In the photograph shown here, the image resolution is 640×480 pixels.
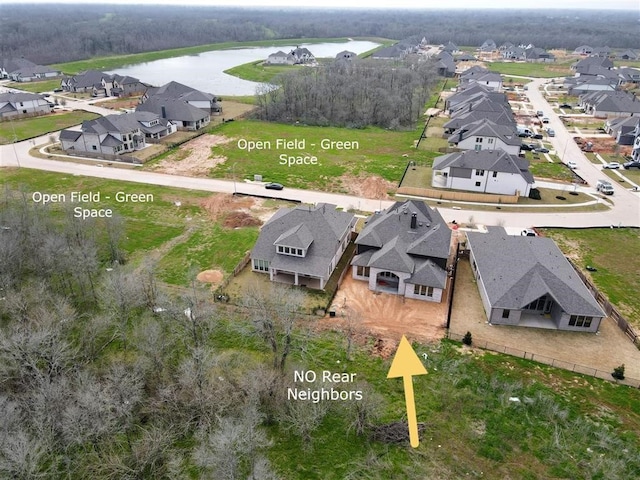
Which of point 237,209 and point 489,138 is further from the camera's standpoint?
point 489,138

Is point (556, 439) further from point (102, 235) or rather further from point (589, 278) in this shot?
point (102, 235)

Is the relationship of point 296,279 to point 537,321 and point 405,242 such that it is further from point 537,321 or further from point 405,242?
point 537,321

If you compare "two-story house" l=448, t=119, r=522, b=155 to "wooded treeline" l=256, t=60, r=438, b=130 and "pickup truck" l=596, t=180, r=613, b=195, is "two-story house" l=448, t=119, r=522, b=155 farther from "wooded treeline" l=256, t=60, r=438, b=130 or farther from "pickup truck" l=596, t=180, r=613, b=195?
"wooded treeline" l=256, t=60, r=438, b=130

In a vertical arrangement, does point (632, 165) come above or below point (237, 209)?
above

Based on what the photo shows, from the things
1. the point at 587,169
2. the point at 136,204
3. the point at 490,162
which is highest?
the point at 490,162

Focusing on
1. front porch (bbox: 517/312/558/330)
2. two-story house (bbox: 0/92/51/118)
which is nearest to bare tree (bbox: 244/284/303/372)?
front porch (bbox: 517/312/558/330)

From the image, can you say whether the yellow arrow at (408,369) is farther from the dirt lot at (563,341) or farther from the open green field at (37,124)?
the open green field at (37,124)

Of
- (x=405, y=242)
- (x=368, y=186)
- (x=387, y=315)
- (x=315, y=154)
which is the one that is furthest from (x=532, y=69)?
(x=387, y=315)

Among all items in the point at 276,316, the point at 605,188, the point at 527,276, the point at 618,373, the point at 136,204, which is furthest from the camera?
the point at 605,188
